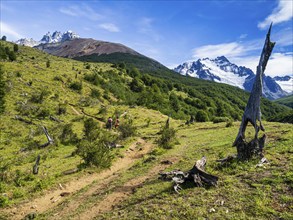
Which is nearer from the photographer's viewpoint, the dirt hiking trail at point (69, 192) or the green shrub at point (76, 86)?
the dirt hiking trail at point (69, 192)

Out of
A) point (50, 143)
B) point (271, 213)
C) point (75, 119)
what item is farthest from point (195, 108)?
point (271, 213)

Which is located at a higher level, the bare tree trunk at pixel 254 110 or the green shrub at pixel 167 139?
the bare tree trunk at pixel 254 110

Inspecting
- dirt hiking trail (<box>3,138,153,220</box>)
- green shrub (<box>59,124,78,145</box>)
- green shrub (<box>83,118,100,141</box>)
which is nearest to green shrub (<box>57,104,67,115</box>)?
green shrub (<box>59,124,78,145</box>)

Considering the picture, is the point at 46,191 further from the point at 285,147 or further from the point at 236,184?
the point at 285,147

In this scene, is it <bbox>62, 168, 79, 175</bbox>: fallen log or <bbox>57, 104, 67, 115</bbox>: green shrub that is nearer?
<bbox>62, 168, 79, 175</bbox>: fallen log

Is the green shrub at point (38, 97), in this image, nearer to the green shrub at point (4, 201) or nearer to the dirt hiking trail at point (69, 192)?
the dirt hiking trail at point (69, 192)

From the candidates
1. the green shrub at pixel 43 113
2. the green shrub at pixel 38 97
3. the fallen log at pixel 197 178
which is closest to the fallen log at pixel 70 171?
the fallen log at pixel 197 178

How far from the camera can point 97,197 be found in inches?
591

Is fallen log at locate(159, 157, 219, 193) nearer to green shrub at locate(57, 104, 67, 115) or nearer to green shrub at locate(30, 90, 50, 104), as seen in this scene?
green shrub at locate(57, 104, 67, 115)

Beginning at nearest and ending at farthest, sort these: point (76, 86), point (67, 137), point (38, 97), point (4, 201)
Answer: point (4, 201), point (67, 137), point (38, 97), point (76, 86)

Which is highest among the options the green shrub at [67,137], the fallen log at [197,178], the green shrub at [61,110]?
the fallen log at [197,178]

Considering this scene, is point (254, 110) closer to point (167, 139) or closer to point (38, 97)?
point (167, 139)

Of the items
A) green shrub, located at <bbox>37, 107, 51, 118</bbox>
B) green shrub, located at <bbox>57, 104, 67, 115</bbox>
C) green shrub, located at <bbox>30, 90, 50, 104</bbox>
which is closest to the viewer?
green shrub, located at <bbox>37, 107, 51, 118</bbox>

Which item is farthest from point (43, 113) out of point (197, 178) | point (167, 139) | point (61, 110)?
point (197, 178)
